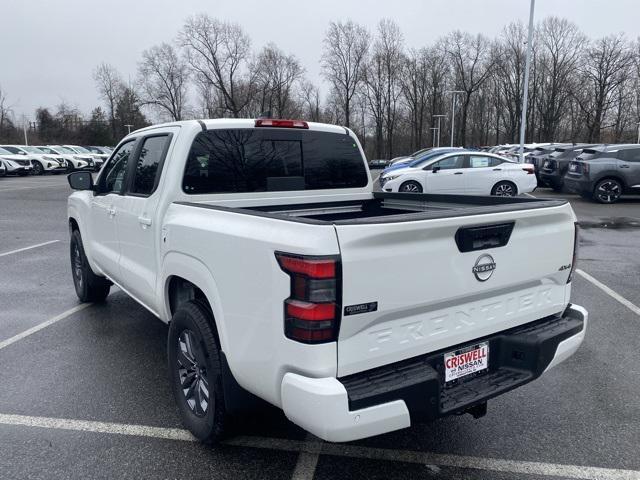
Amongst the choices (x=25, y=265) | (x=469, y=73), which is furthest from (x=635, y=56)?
(x=25, y=265)

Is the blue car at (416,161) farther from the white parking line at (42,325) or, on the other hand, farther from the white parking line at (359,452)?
the white parking line at (359,452)

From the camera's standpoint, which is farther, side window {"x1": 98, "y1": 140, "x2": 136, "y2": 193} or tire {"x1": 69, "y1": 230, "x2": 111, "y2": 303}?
tire {"x1": 69, "y1": 230, "x2": 111, "y2": 303}

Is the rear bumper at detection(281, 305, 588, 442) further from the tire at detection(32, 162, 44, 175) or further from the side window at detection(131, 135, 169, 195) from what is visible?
the tire at detection(32, 162, 44, 175)

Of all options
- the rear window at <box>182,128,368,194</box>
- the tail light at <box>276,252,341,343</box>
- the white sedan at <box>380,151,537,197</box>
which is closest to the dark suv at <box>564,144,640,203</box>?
the white sedan at <box>380,151,537,197</box>

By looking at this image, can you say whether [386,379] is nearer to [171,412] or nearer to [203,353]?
[203,353]

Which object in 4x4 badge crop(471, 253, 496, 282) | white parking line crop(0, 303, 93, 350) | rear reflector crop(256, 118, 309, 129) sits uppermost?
rear reflector crop(256, 118, 309, 129)

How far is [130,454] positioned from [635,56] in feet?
194

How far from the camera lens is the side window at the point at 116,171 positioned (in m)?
4.53

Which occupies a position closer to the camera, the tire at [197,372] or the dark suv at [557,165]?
the tire at [197,372]

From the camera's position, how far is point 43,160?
3288cm

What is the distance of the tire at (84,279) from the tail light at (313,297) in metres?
4.09

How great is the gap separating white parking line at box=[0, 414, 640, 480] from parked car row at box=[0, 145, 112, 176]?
2684 centimetres

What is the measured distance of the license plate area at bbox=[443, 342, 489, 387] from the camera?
260cm

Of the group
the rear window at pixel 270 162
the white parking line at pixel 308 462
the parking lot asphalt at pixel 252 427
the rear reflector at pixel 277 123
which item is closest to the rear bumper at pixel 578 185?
the parking lot asphalt at pixel 252 427
